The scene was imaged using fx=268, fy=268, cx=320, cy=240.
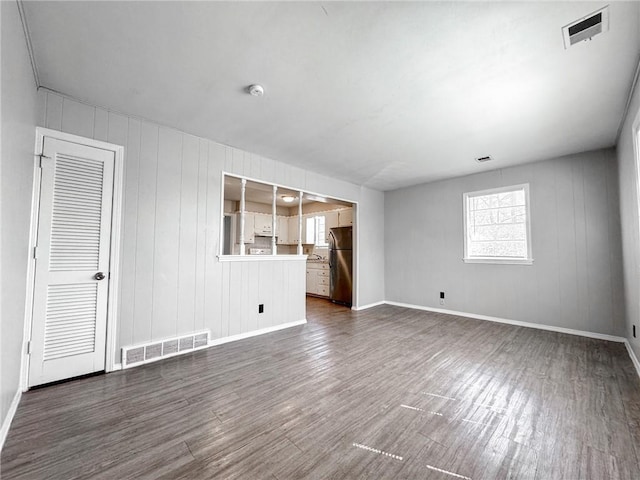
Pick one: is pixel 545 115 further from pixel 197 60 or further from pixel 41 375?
pixel 41 375

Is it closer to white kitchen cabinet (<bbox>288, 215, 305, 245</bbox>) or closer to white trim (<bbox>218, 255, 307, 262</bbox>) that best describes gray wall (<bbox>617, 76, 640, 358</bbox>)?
white trim (<bbox>218, 255, 307, 262</bbox>)

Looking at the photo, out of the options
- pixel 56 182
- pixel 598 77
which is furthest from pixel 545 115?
pixel 56 182

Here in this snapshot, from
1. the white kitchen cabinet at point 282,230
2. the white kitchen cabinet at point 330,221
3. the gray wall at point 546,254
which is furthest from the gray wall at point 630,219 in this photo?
the white kitchen cabinet at point 282,230

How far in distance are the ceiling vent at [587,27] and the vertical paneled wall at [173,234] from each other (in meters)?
3.47

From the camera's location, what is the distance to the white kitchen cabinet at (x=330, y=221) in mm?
6829

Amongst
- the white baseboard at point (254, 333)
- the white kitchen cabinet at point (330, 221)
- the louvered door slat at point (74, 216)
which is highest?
the white kitchen cabinet at point (330, 221)

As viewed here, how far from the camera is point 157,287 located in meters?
3.05

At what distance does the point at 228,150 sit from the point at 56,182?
1.86 meters

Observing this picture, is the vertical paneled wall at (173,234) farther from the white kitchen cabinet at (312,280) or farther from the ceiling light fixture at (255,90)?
the white kitchen cabinet at (312,280)

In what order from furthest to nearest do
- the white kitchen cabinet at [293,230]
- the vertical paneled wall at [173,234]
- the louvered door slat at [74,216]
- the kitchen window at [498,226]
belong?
the white kitchen cabinet at [293,230] < the kitchen window at [498,226] < the vertical paneled wall at [173,234] < the louvered door slat at [74,216]

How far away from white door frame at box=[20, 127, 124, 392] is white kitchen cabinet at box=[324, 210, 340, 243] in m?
4.57

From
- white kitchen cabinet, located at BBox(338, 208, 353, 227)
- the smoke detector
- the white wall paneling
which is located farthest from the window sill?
the white wall paneling

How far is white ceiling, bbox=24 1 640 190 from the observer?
5.54 ft

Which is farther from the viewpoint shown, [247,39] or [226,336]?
[226,336]
